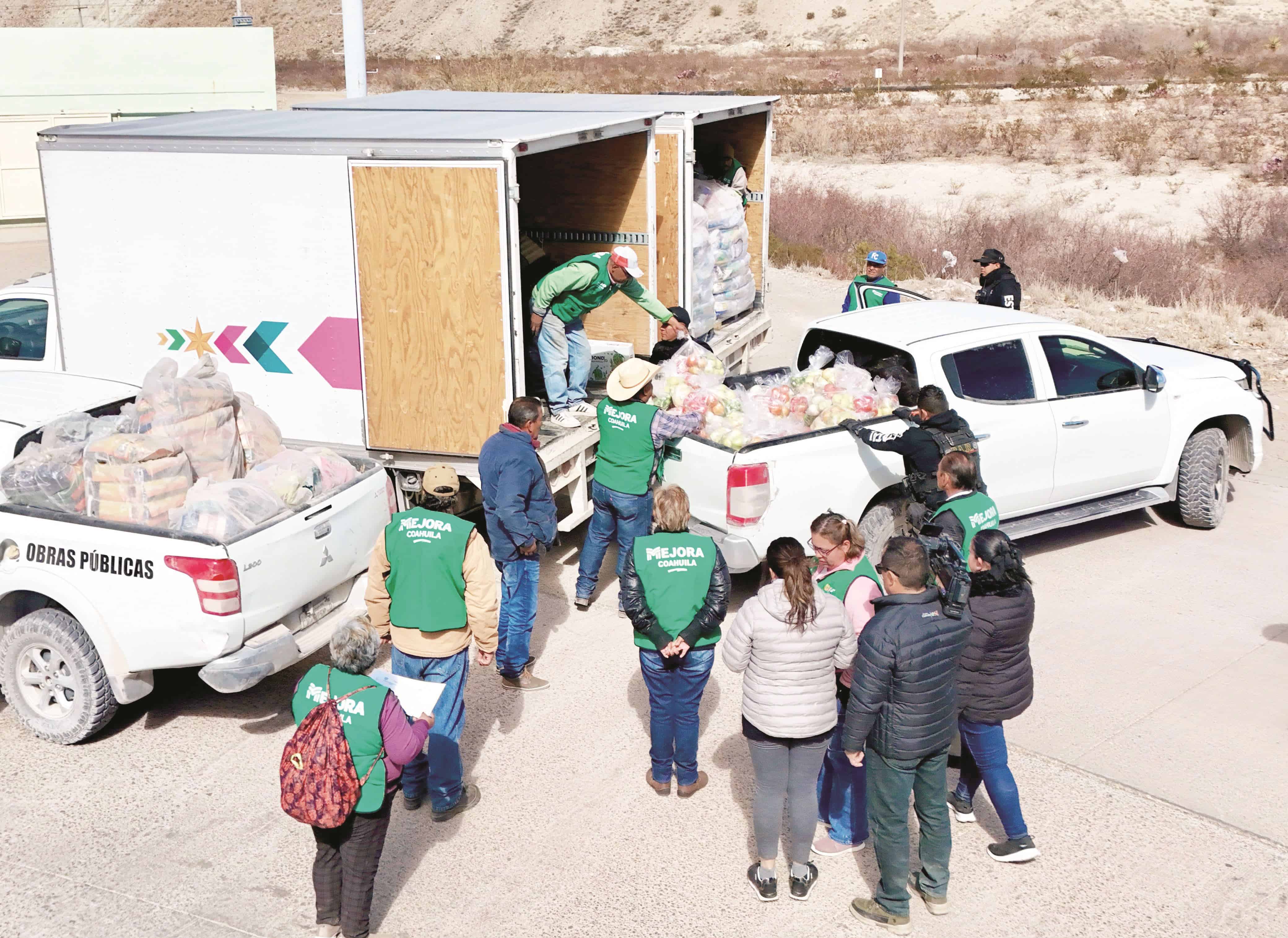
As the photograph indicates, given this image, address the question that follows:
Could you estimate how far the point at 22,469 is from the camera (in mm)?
6609

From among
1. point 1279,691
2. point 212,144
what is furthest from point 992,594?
point 212,144

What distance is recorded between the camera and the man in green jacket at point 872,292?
11164 millimetres

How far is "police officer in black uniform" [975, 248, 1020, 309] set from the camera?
442 inches

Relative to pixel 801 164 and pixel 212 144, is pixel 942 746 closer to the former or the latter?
pixel 212 144

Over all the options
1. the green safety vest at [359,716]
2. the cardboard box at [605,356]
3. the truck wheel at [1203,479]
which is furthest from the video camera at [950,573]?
the cardboard box at [605,356]

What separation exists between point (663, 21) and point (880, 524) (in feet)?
279

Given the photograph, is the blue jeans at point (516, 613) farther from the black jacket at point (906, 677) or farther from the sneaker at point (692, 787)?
the black jacket at point (906, 677)

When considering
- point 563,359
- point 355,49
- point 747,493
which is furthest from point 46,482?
point 355,49

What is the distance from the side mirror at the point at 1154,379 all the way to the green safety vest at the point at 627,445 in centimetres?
375

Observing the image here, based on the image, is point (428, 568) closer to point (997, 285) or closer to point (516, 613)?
point (516, 613)

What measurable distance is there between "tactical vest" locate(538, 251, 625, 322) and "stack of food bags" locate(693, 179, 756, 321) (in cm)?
230

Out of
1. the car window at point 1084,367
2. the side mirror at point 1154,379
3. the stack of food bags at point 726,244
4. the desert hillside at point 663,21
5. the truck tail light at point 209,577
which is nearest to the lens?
the truck tail light at point 209,577

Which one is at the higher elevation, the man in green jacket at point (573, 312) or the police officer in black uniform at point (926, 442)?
the man in green jacket at point (573, 312)

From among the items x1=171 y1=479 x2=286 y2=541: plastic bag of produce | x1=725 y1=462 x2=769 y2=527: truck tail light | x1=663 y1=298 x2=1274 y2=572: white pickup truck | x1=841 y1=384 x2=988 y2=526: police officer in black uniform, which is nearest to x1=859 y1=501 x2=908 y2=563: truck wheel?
x1=663 y1=298 x2=1274 y2=572: white pickup truck
